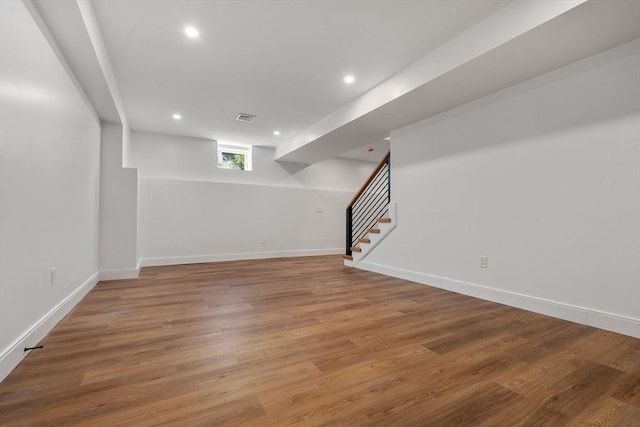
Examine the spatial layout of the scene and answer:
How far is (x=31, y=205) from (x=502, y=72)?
13.1 feet

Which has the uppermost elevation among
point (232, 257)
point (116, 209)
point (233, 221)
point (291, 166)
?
point (291, 166)

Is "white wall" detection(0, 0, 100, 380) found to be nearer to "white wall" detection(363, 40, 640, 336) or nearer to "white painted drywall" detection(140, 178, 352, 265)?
"white painted drywall" detection(140, 178, 352, 265)

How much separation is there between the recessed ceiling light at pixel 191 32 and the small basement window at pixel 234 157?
3.93m

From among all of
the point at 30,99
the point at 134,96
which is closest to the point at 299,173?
the point at 134,96

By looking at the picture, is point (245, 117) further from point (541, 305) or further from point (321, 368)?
point (541, 305)

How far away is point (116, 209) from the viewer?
4102mm

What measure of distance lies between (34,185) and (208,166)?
4389 millimetres

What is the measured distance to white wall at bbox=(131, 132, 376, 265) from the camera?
18.5 feet

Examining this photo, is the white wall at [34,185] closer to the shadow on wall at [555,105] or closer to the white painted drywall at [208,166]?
the white painted drywall at [208,166]

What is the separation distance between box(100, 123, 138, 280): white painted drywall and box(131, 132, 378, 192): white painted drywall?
5.10 feet

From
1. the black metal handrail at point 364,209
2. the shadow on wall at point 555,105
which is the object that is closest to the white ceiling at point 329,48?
the shadow on wall at point 555,105

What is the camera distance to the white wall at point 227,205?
563 centimetres

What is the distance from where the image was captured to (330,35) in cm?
271

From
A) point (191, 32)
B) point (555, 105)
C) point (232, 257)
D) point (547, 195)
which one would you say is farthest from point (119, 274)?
point (555, 105)
